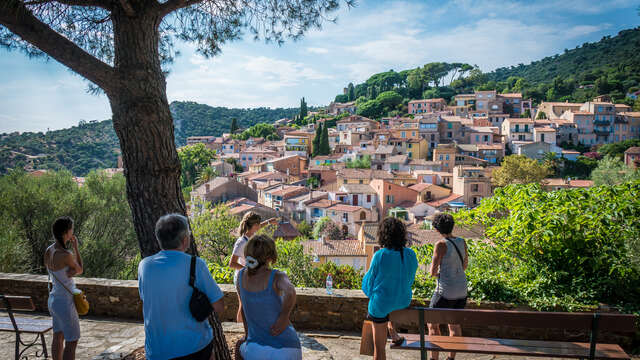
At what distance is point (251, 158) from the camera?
2721 inches

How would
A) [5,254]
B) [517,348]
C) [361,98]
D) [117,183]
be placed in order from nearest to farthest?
[517,348]
[5,254]
[117,183]
[361,98]

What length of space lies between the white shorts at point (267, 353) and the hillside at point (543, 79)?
88780mm

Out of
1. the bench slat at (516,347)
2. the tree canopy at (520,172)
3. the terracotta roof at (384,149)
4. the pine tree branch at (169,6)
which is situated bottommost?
the tree canopy at (520,172)

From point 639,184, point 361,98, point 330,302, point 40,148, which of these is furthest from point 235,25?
point 361,98

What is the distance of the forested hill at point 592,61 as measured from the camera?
295ft

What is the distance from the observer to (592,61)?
111 m

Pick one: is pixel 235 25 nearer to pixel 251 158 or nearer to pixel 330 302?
pixel 330 302

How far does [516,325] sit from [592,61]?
452ft

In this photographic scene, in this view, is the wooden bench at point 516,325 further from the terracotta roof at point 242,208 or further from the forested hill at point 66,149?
the terracotta roof at point 242,208

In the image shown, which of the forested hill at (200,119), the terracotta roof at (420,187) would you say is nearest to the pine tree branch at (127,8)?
the terracotta roof at (420,187)

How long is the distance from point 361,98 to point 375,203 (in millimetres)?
74461

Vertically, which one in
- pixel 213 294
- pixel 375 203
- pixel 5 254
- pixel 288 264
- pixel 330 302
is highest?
pixel 213 294

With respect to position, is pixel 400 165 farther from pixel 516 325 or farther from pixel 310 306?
pixel 516 325

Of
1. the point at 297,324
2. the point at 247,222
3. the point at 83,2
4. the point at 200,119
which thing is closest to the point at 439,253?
the point at 247,222
